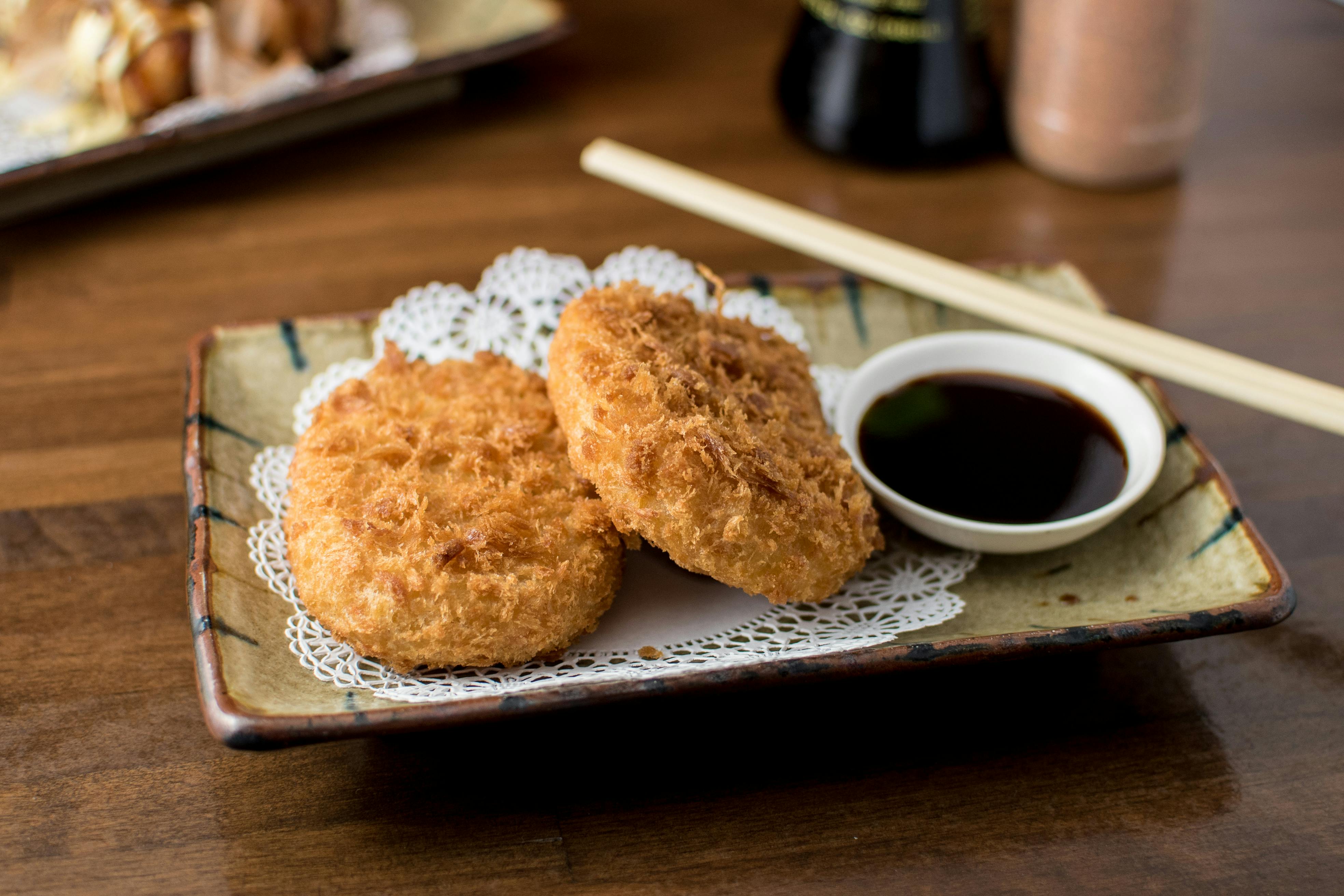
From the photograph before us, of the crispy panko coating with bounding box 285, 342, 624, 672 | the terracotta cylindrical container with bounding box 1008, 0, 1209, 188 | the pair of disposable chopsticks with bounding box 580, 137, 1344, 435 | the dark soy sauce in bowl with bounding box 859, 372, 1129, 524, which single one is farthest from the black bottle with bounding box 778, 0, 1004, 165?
the crispy panko coating with bounding box 285, 342, 624, 672

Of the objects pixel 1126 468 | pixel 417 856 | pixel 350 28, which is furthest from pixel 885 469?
pixel 350 28

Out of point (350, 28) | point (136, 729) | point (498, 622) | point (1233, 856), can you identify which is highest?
point (350, 28)

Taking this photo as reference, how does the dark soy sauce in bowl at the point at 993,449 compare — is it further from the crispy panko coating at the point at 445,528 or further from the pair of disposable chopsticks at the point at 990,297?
the crispy panko coating at the point at 445,528

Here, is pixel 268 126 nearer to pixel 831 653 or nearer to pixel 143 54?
pixel 143 54

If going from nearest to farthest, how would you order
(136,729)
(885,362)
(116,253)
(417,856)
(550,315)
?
(417,856) < (136,729) < (885,362) < (550,315) < (116,253)

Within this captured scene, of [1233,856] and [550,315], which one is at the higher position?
[550,315]

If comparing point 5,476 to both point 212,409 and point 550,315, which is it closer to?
point 212,409

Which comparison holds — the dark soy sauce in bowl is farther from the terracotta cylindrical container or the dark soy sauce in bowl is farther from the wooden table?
the terracotta cylindrical container
